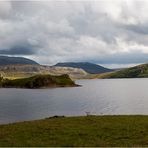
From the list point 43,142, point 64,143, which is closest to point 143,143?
point 64,143

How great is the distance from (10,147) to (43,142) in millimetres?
4018

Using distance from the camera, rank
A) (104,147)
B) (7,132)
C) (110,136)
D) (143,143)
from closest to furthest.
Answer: (104,147) → (143,143) → (110,136) → (7,132)

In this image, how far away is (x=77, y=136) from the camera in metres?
36.2

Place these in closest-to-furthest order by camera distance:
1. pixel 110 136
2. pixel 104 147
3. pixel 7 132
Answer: pixel 104 147
pixel 110 136
pixel 7 132

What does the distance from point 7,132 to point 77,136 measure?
946 cm

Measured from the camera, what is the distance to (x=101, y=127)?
139ft

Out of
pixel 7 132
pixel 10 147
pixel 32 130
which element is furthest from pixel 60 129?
pixel 10 147

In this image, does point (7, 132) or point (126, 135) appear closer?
Result: point (126, 135)

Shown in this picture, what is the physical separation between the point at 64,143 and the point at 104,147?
496cm

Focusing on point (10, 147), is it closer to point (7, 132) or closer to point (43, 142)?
point (43, 142)

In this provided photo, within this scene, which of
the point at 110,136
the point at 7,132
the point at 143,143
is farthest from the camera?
the point at 7,132

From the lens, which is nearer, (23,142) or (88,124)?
(23,142)

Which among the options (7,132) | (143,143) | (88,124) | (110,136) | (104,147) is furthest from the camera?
(88,124)

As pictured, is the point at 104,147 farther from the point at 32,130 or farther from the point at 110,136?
the point at 32,130
